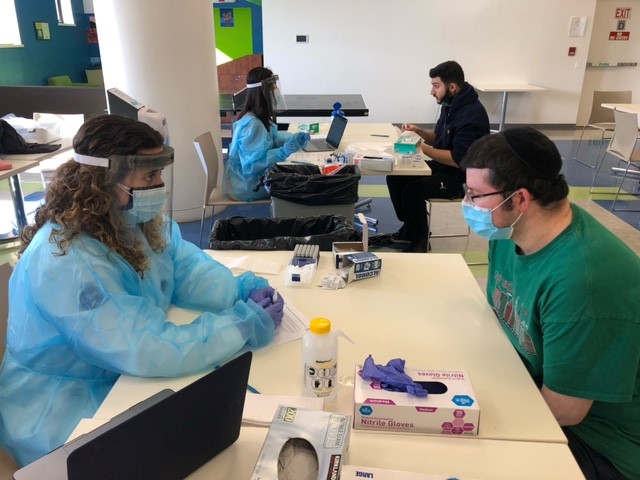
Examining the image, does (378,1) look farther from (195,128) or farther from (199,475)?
(199,475)

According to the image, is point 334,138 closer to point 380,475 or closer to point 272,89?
point 272,89

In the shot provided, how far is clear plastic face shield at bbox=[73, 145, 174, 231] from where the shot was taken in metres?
1.28

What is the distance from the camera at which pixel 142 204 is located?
134cm

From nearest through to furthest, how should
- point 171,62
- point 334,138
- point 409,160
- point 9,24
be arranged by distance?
point 409,160 → point 334,138 → point 171,62 → point 9,24

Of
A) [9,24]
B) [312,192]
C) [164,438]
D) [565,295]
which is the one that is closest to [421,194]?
[312,192]

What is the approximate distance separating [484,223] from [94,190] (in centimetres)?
99

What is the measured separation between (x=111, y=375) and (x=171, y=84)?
3031 millimetres

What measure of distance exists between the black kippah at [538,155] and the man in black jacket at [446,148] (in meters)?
2.15

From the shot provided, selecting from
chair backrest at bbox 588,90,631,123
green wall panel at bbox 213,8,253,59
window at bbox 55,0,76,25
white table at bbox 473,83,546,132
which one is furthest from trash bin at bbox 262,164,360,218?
window at bbox 55,0,76,25

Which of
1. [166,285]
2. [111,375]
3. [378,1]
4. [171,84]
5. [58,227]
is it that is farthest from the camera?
[378,1]

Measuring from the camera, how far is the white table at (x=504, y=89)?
7.18 meters

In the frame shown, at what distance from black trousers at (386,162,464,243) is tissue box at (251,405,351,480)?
9.12 feet

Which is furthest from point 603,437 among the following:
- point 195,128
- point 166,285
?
point 195,128

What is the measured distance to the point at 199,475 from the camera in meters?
0.98
